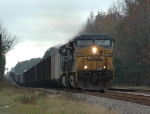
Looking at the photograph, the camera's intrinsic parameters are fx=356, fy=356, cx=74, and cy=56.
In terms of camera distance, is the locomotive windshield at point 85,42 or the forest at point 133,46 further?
the forest at point 133,46

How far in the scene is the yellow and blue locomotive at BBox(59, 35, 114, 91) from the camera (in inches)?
889

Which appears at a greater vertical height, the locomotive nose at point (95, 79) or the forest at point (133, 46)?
the forest at point (133, 46)

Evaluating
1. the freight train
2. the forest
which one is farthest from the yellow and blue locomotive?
the forest

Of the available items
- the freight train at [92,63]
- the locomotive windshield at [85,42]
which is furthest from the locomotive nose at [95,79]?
the locomotive windshield at [85,42]

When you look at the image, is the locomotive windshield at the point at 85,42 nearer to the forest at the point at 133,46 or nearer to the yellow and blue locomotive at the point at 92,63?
the yellow and blue locomotive at the point at 92,63

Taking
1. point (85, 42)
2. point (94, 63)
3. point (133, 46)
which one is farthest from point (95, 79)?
point (133, 46)

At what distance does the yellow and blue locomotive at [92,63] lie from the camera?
22578 mm

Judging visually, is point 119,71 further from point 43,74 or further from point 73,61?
point 73,61

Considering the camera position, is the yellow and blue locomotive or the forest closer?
the yellow and blue locomotive

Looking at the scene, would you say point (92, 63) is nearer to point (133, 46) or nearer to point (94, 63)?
point (94, 63)

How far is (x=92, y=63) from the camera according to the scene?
23.0 m

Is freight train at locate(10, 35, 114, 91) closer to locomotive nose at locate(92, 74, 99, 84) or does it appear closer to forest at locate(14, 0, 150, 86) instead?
locomotive nose at locate(92, 74, 99, 84)

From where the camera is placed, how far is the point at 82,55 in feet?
75.4

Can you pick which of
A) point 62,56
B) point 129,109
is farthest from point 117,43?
point 129,109
